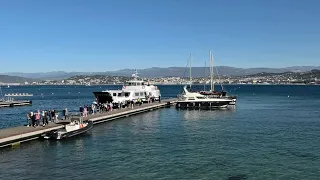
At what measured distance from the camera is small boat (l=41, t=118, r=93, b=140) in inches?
1542

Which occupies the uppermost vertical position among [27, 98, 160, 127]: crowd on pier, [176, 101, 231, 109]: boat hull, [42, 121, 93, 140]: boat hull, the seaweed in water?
[27, 98, 160, 127]: crowd on pier

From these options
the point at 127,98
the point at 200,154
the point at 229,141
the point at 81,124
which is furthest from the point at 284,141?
the point at 127,98

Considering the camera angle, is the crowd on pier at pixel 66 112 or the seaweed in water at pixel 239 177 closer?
the seaweed in water at pixel 239 177

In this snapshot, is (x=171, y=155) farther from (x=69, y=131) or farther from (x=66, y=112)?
(x=66, y=112)

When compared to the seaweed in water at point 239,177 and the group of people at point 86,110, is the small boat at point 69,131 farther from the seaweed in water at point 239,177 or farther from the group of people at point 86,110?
the seaweed in water at point 239,177

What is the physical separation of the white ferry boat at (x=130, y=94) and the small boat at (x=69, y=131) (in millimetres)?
31478

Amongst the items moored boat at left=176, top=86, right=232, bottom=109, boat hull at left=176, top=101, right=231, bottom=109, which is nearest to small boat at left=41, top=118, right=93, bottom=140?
boat hull at left=176, top=101, right=231, bottom=109

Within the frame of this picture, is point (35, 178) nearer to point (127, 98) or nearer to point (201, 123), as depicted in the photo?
point (201, 123)

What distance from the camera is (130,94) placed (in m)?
84.4

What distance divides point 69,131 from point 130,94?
43642 millimetres

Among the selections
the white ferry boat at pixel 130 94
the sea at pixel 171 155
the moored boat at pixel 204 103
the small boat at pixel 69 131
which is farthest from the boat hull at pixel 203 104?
the small boat at pixel 69 131

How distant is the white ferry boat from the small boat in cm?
3148

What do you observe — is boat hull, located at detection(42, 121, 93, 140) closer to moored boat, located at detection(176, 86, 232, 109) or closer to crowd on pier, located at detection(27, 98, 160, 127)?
crowd on pier, located at detection(27, 98, 160, 127)

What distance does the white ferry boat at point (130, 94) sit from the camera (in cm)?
7731
